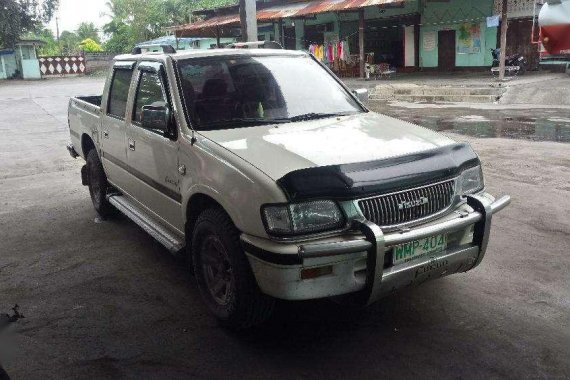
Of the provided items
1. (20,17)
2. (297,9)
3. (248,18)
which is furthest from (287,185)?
(20,17)

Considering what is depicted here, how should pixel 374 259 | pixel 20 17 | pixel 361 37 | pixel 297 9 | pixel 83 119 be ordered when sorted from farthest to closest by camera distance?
pixel 20 17 < pixel 297 9 < pixel 361 37 < pixel 83 119 < pixel 374 259

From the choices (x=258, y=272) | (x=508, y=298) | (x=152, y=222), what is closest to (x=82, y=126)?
(x=152, y=222)

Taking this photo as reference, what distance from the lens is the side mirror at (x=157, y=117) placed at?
3605 mm

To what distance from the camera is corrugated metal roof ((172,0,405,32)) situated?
2033cm

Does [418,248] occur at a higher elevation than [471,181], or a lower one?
lower

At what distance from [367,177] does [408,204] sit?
0.33 meters

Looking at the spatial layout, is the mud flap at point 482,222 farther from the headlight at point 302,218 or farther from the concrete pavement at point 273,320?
the headlight at point 302,218

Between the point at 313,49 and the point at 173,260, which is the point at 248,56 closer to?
the point at 173,260

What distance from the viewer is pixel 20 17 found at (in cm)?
3847

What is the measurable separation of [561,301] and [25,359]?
3.50m

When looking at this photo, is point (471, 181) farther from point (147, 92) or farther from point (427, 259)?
point (147, 92)

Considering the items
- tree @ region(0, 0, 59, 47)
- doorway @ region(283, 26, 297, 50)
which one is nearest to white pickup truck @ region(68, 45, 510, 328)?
doorway @ region(283, 26, 297, 50)

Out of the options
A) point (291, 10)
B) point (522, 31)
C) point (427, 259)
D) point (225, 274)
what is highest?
point (291, 10)

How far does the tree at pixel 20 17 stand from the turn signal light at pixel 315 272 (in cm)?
3983
